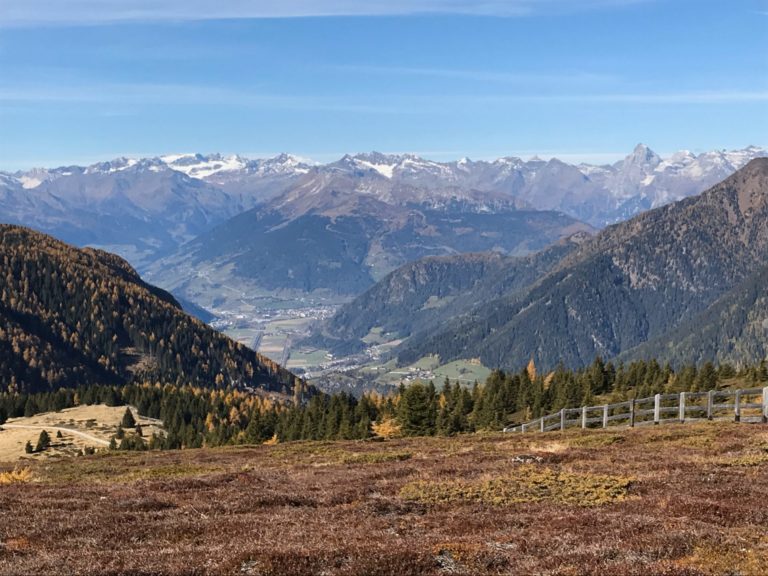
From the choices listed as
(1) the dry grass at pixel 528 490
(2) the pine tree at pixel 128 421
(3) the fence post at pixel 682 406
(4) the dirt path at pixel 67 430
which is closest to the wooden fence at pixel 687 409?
(3) the fence post at pixel 682 406

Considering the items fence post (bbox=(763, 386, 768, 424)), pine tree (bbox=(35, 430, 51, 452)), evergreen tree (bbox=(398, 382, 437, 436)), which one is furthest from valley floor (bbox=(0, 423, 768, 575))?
pine tree (bbox=(35, 430, 51, 452))

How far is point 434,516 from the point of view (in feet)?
80.4

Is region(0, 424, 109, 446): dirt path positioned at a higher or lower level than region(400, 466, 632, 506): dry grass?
lower

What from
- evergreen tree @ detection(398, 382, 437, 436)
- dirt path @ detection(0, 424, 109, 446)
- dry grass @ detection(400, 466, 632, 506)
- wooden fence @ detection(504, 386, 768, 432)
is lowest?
dirt path @ detection(0, 424, 109, 446)

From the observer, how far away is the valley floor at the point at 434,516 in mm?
17078

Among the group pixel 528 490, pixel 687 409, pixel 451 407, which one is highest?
pixel 687 409

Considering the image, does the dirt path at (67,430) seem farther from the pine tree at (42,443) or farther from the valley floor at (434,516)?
the valley floor at (434,516)

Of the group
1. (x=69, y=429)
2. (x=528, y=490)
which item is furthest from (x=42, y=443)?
(x=528, y=490)

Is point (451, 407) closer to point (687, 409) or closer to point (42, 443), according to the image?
point (42, 443)

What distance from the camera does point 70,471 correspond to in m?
52.2

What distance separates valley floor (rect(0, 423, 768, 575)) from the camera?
56.0 feet

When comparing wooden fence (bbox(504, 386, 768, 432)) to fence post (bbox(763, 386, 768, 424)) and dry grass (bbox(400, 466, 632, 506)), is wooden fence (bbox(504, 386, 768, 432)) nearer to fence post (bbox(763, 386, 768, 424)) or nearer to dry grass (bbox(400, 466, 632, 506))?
fence post (bbox(763, 386, 768, 424))

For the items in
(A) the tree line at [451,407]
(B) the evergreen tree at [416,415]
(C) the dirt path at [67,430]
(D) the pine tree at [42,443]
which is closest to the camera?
(B) the evergreen tree at [416,415]

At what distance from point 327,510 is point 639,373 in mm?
123169
